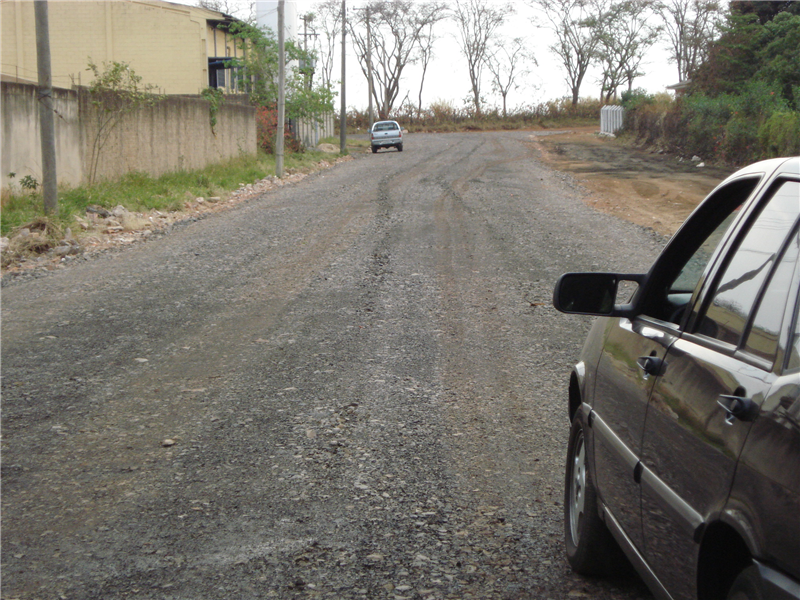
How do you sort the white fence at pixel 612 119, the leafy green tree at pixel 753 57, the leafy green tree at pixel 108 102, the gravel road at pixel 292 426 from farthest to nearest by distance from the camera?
the white fence at pixel 612 119 < the leafy green tree at pixel 753 57 < the leafy green tree at pixel 108 102 < the gravel road at pixel 292 426

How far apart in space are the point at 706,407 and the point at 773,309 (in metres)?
0.31

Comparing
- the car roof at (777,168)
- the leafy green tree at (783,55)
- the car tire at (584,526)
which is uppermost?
the leafy green tree at (783,55)

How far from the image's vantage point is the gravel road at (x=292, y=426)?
3.86m

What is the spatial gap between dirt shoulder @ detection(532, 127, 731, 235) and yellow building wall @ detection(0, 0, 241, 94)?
55.5 feet

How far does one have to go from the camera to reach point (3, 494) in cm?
478

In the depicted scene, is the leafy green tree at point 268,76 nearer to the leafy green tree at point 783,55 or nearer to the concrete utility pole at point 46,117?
the leafy green tree at point 783,55

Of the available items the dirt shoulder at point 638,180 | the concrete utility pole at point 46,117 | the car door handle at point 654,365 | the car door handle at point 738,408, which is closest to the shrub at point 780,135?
the dirt shoulder at point 638,180

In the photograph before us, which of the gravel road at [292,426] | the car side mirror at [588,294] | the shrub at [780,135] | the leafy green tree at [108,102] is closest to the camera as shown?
the car side mirror at [588,294]

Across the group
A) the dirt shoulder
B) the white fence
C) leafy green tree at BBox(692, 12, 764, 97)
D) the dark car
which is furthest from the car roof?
the white fence

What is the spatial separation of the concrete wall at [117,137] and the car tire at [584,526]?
1522 centimetres

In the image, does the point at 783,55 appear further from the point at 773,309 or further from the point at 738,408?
the point at 738,408

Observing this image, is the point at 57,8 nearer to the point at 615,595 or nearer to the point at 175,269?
the point at 175,269

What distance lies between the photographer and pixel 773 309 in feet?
6.70

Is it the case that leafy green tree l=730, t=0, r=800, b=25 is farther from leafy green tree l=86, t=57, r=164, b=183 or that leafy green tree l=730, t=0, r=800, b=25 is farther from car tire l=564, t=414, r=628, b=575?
car tire l=564, t=414, r=628, b=575
